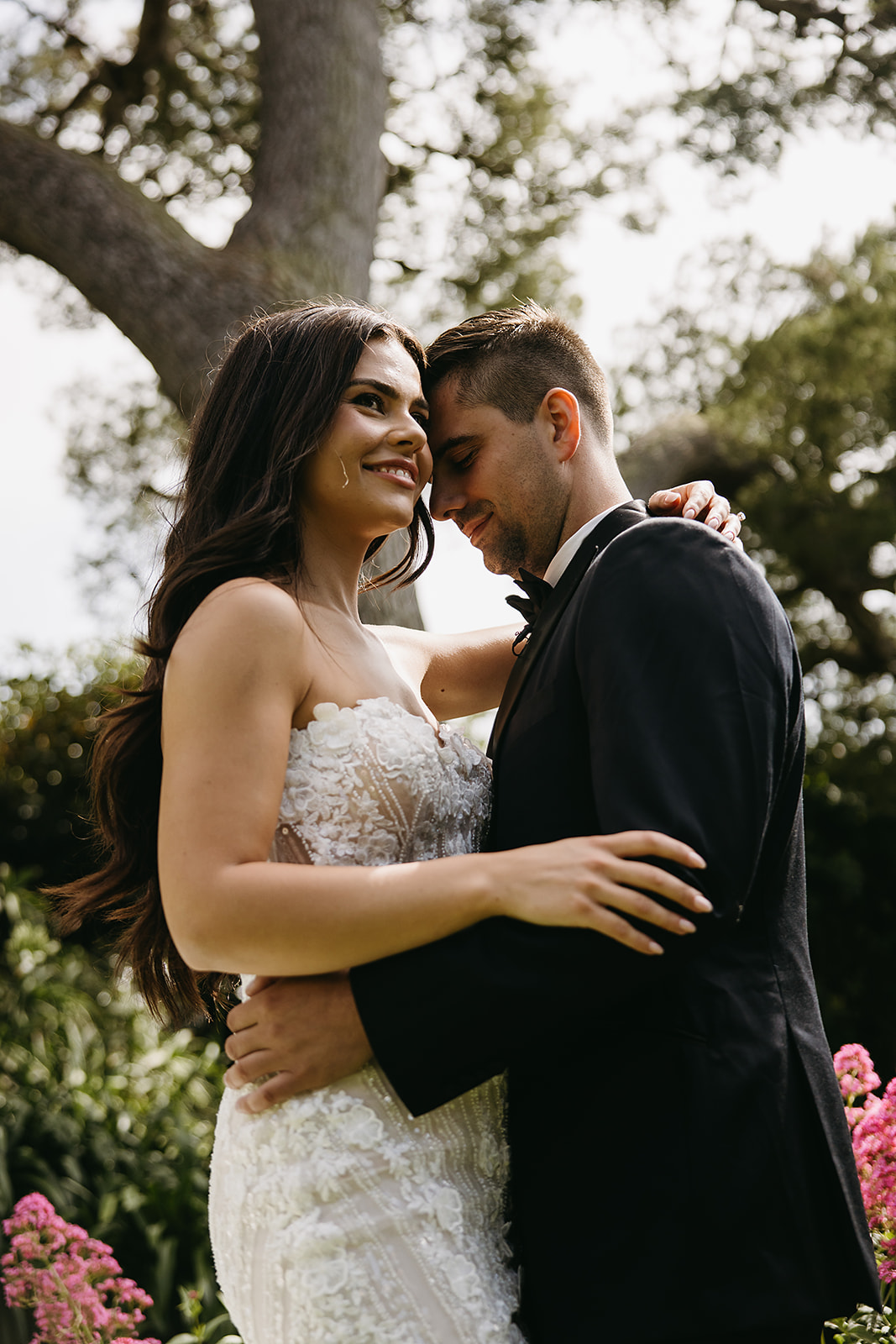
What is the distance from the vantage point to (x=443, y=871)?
67.7 inches

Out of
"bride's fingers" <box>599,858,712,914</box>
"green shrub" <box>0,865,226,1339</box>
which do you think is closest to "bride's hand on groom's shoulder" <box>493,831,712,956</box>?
"bride's fingers" <box>599,858,712,914</box>

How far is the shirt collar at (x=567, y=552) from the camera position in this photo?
7.19 ft

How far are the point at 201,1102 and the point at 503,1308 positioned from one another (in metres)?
4.13

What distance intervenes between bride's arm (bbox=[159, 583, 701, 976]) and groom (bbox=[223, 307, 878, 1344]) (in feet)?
A: 0.15

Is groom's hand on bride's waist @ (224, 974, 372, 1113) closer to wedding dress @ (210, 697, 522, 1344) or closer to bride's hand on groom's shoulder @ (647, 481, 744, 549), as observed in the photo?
wedding dress @ (210, 697, 522, 1344)

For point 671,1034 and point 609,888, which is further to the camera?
point 671,1034

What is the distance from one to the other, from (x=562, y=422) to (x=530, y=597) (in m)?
0.41

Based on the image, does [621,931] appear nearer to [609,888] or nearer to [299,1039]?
[609,888]

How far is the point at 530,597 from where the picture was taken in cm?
233

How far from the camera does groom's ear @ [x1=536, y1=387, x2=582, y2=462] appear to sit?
7.97ft

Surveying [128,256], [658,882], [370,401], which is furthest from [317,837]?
[128,256]

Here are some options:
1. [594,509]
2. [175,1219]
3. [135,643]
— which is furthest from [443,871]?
[175,1219]

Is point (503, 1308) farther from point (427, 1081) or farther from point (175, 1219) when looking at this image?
point (175, 1219)

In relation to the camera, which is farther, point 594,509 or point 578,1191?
point 594,509
